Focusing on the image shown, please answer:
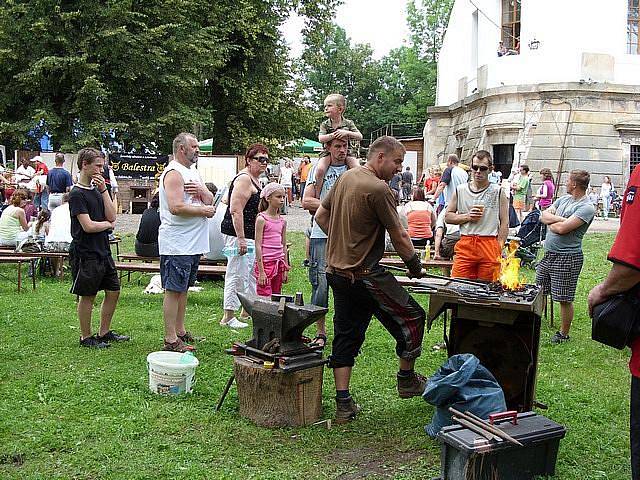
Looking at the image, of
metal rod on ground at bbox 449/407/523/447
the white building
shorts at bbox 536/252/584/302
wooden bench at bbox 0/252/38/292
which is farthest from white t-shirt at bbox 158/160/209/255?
the white building

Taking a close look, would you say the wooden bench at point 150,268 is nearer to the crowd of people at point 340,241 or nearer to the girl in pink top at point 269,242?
the crowd of people at point 340,241

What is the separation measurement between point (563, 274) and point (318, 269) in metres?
2.65

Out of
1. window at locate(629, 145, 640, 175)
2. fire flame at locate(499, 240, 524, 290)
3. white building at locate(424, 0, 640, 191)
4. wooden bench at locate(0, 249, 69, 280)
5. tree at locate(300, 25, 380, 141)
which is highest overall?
tree at locate(300, 25, 380, 141)

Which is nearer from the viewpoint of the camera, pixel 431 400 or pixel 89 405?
pixel 431 400

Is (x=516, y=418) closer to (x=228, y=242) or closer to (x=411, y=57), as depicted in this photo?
(x=228, y=242)

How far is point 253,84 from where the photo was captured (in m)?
27.3

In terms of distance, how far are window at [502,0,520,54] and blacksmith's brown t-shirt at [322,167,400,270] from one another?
1042 inches

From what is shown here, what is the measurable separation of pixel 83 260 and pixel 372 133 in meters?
54.3

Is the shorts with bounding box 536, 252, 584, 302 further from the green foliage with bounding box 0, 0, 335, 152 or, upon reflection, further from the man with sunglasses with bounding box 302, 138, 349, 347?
the green foliage with bounding box 0, 0, 335, 152

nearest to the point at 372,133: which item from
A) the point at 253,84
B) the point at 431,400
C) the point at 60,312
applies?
the point at 253,84

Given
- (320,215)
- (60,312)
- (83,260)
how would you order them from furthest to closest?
1. (60,312)
2. (83,260)
3. (320,215)

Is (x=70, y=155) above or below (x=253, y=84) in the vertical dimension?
below

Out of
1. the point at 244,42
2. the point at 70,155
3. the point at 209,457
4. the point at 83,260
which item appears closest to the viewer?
the point at 209,457

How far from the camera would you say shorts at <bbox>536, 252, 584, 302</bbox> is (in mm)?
7586
